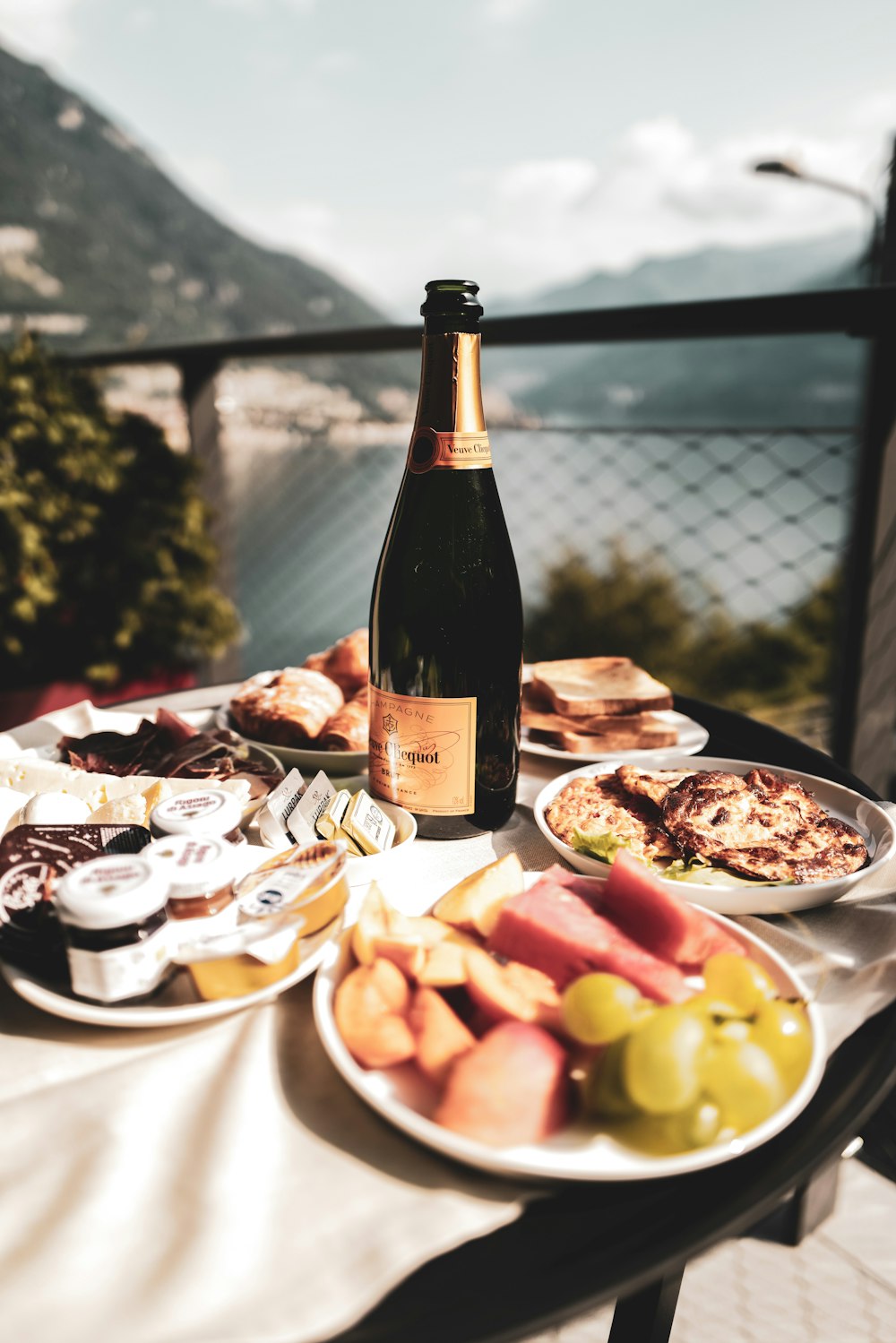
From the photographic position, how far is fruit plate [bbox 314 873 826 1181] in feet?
1.67

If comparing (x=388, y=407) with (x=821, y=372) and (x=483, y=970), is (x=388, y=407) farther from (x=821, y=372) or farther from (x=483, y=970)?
(x=821, y=372)

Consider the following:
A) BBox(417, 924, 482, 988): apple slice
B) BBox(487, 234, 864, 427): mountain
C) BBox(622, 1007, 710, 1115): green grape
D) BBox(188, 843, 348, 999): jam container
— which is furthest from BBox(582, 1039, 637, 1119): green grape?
BBox(487, 234, 864, 427): mountain

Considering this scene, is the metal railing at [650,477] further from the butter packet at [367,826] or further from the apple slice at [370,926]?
the apple slice at [370,926]

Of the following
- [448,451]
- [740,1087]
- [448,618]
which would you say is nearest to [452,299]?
[448,451]

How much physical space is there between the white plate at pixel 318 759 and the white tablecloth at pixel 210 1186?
454 mm

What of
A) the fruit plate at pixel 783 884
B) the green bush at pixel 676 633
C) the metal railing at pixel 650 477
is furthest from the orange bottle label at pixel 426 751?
the green bush at pixel 676 633

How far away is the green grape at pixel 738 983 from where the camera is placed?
0.61 m

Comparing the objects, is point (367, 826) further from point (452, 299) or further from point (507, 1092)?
point (452, 299)

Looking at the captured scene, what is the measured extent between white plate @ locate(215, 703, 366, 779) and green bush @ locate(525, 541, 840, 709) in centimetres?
797

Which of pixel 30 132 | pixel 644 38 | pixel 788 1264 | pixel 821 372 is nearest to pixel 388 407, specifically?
pixel 30 132

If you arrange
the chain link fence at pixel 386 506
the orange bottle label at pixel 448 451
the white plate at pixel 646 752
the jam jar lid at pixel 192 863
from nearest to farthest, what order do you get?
the jam jar lid at pixel 192 863 < the orange bottle label at pixel 448 451 < the white plate at pixel 646 752 < the chain link fence at pixel 386 506

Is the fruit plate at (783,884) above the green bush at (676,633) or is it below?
above

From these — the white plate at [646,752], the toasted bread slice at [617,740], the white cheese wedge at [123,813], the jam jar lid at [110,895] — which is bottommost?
the white plate at [646,752]

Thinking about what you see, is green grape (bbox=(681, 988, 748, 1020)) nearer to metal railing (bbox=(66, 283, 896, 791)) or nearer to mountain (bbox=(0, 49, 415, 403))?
metal railing (bbox=(66, 283, 896, 791))
